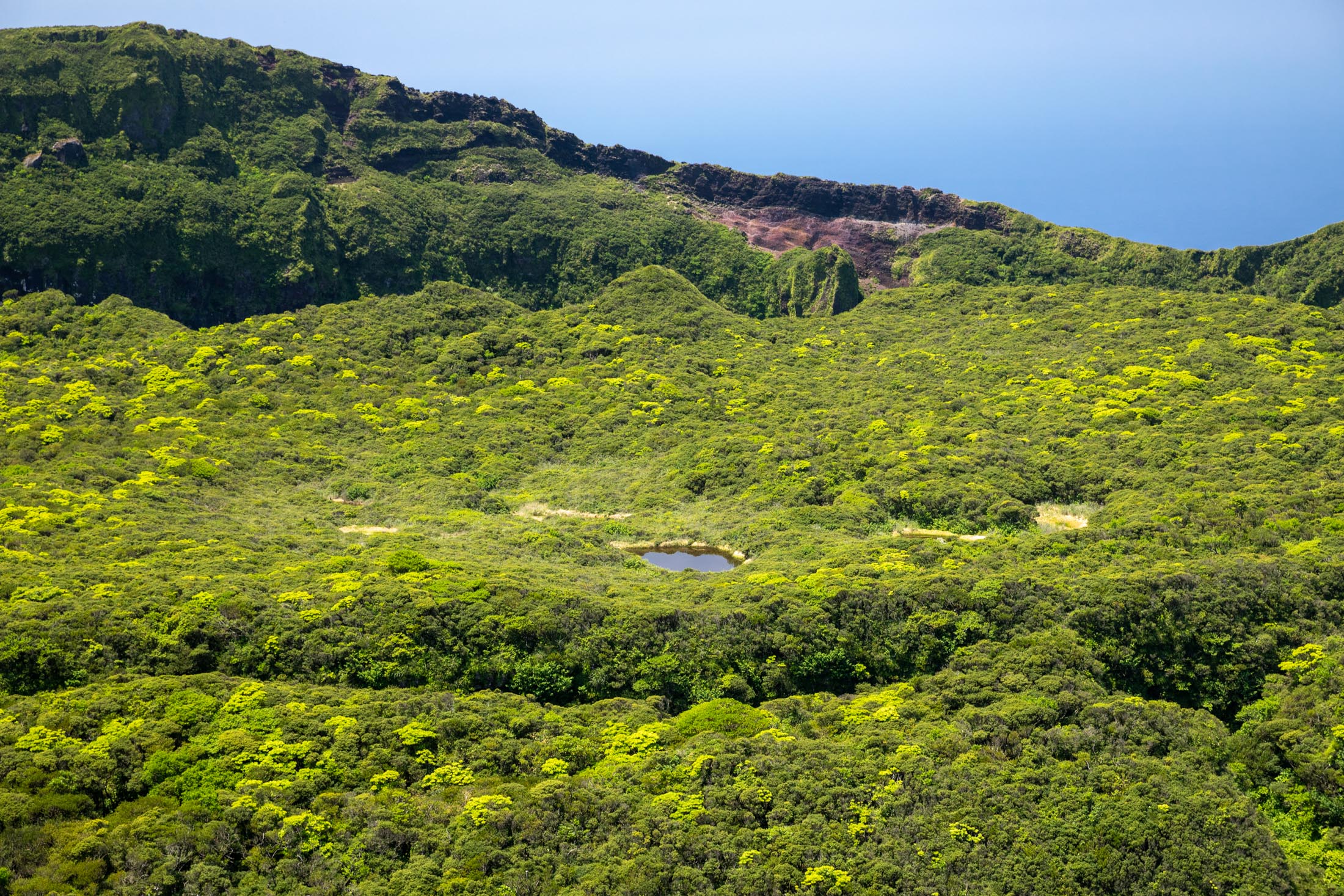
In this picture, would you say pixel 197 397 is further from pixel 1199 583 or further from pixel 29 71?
pixel 1199 583

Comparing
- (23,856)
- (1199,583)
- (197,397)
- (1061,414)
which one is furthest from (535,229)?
(23,856)

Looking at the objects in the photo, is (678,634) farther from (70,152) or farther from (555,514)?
(70,152)

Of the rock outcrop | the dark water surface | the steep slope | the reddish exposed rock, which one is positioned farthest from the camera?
the reddish exposed rock

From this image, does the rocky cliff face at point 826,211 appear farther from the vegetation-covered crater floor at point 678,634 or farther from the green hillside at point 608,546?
the vegetation-covered crater floor at point 678,634

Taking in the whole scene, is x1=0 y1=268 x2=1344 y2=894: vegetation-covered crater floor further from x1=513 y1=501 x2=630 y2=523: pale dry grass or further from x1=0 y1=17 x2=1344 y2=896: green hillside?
x1=513 y1=501 x2=630 y2=523: pale dry grass

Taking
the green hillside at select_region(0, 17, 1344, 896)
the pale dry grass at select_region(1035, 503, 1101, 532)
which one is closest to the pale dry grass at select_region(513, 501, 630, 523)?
the green hillside at select_region(0, 17, 1344, 896)

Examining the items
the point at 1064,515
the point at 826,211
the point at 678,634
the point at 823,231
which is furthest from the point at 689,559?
the point at 826,211
